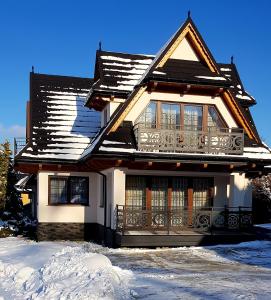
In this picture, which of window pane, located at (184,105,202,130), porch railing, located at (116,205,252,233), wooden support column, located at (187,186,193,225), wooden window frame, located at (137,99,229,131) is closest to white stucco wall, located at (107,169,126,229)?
porch railing, located at (116,205,252,233)

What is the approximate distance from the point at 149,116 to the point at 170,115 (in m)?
0.91

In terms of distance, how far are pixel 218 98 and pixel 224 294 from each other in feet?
37.5

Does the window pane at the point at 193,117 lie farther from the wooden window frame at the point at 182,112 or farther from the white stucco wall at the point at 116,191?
the white stucco wall at the point at 116,191

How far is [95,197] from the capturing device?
805 inches

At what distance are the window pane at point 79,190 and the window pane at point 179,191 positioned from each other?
13.3ft

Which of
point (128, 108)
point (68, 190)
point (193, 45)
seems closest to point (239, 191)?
point (128, 108)

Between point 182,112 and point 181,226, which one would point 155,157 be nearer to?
point 182,112

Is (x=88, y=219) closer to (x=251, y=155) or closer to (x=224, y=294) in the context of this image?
(x=251, y=155)

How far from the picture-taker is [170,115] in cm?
1877

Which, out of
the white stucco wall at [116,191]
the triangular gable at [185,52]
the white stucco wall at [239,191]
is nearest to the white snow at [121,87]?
the triangular gable at [185,52]

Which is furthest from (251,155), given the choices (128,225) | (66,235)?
(66,235)

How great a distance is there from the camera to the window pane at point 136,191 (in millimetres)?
18812

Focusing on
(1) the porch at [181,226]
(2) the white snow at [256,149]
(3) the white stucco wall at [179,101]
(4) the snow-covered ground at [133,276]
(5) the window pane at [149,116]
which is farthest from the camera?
(2) the white snow at [256,149]

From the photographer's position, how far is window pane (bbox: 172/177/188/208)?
19250 millimetres
